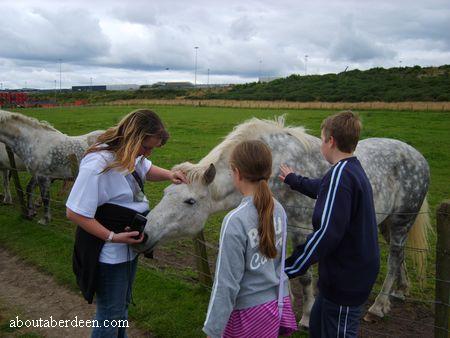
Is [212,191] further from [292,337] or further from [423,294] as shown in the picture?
[423,294]

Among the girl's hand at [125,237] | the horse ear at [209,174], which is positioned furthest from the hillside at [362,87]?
the girl's hand at [125,237]

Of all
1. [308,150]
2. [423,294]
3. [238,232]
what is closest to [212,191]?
[308,150]

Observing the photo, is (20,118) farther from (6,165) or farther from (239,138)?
(239,138)

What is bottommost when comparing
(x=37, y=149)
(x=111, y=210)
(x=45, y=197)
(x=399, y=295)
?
Result: (x=399, y=295)

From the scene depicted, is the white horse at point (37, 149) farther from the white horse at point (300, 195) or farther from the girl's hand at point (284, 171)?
the girl's hand at point (284, 171)

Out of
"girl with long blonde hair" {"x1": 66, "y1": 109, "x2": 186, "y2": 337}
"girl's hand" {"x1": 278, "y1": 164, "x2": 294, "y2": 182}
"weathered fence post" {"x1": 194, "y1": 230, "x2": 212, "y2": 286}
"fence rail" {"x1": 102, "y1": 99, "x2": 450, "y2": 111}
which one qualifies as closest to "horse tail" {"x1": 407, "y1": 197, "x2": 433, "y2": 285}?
"girl's hand" {"x1": 278, "y1": 164, "x2": 294, "y2": 182}

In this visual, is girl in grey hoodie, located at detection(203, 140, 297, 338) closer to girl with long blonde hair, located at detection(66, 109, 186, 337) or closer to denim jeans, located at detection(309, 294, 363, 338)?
denim jeans, located at detection(309, 294, 363, 338)

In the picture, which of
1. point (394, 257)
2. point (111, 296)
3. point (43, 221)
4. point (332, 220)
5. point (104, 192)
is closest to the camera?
point (332, 220)

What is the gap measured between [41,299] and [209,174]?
329 cm

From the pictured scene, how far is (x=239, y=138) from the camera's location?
379cm

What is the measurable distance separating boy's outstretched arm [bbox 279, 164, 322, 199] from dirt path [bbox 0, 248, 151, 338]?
2.36m

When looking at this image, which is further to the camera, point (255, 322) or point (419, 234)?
point (419, 234)

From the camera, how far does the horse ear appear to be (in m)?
3.27

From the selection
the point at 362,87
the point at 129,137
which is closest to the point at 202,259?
the point at 129,137
